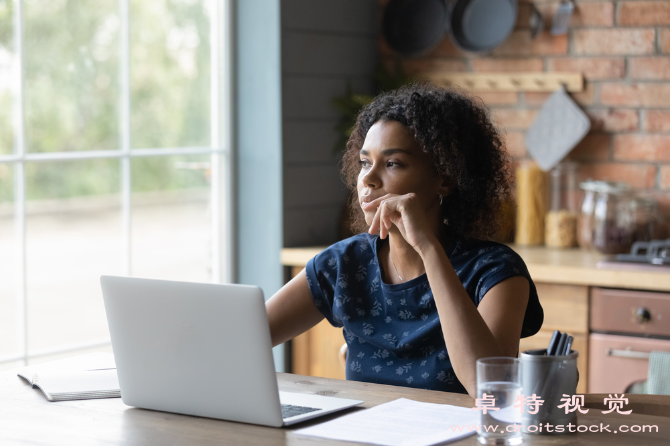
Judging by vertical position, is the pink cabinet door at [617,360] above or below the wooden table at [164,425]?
below

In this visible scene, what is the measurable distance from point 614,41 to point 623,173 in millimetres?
492

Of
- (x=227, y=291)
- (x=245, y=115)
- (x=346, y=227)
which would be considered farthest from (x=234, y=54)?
(x=227, y=291)

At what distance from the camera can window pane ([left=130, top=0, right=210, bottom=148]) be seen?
323 centimetres

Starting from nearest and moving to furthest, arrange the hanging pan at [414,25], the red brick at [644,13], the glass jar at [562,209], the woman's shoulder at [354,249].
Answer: the woman's shoulder at [354,249] < the red brick at [644,13] < the glass jar at [562,209] < the hanging pan at [414,25]

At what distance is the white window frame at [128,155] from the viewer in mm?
2658

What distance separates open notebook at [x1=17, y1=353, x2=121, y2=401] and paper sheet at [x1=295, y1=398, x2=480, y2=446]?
47cm

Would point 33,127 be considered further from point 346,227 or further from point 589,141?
point 589,141

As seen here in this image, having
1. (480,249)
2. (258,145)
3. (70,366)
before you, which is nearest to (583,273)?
(480,249)

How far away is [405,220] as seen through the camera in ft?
5.86

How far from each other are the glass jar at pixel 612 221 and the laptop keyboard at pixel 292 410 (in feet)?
6.18

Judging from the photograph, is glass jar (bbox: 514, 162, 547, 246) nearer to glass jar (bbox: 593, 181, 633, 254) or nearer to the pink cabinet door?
glass jar (bbox: 593, 181, 633, 254)

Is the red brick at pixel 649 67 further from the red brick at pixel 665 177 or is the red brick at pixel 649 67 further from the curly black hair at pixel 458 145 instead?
the curly black hair at pixel 458 145

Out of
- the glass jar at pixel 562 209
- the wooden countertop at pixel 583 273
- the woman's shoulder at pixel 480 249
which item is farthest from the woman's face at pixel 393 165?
the glass jar at pixel 562 209

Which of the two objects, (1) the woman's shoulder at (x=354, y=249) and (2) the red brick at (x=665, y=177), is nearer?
(1) the woman's shoulder at (x=354, y=249)
